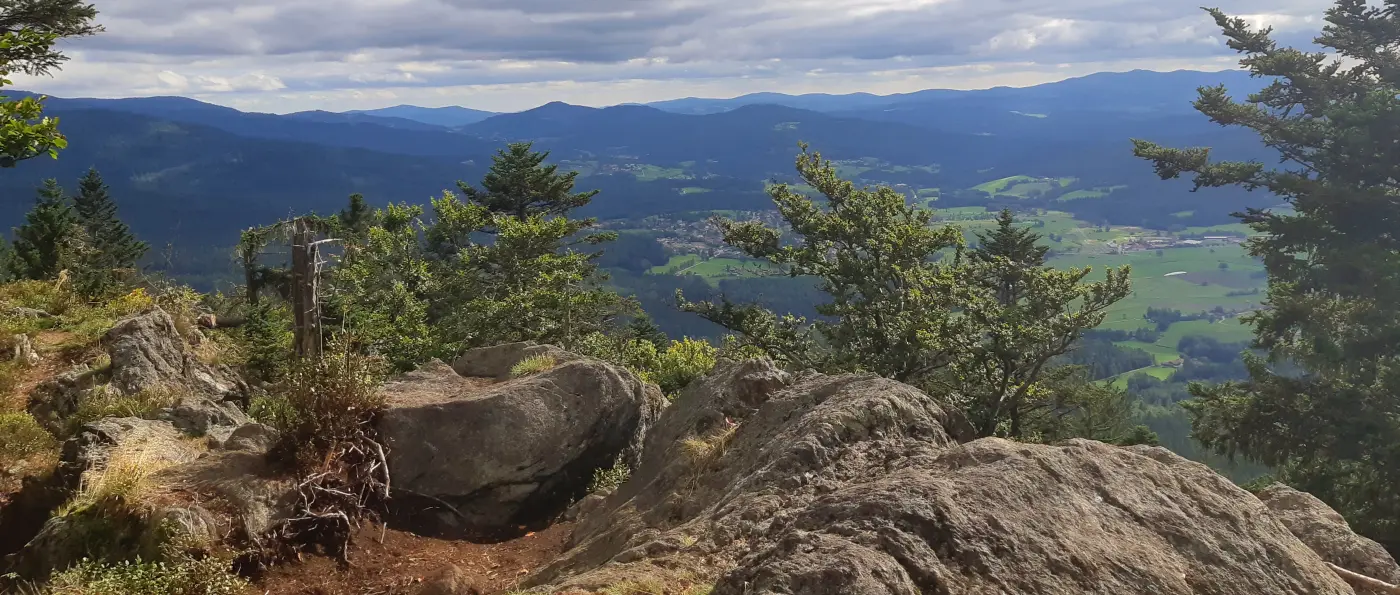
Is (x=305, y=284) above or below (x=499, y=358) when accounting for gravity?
above

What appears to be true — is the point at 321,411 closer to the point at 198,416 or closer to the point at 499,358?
the point at 198,416

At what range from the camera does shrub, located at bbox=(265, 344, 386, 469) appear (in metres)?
7.00

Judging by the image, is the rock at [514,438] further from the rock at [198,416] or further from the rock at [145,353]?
the rock at [145,353]

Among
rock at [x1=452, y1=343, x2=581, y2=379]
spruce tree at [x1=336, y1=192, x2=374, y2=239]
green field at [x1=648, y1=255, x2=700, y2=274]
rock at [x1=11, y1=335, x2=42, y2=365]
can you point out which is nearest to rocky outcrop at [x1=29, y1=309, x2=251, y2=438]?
rock at [x1=11, y1=335, x2=42, y2=365]

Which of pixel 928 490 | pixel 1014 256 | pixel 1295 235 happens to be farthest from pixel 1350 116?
pixel 928 490

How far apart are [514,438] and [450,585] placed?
2.72 metres

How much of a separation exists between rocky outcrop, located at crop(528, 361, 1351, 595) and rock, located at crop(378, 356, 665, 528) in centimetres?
226

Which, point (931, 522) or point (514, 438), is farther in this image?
point (514, 438)

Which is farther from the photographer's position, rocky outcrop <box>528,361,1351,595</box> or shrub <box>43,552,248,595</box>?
shrub <box>43,552,248,595</box>

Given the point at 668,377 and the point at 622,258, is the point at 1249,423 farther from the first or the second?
the point at 622,258

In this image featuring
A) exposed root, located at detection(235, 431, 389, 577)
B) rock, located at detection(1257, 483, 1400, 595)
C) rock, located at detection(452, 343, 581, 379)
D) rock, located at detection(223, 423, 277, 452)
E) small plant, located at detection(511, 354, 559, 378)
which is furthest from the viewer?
rock, located at detection(452, 343, 581, 379)

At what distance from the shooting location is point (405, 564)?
22.6 ft

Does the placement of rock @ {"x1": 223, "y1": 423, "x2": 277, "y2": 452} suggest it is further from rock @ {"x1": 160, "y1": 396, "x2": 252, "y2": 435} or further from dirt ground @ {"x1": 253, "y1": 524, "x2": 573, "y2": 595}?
dirt ground @ {"x1": 253, "y1": 524, "x2": 573, "y2": 595}

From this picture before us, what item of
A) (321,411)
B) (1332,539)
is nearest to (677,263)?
(321,411)
